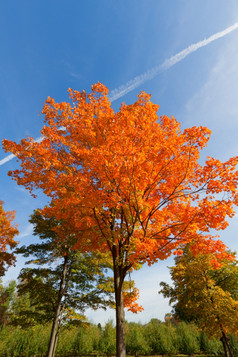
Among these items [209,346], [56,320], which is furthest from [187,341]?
[56,320]

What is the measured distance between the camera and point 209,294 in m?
12.3

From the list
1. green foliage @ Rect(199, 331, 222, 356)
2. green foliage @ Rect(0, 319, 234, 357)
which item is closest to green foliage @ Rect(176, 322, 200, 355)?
green foliage @ Rect(0, 319, 234, 357)

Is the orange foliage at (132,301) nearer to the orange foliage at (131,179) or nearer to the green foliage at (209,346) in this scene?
the orange foliage at (131,179)

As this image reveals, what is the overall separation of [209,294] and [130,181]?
1161cm

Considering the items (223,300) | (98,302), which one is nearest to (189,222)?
(223,300)

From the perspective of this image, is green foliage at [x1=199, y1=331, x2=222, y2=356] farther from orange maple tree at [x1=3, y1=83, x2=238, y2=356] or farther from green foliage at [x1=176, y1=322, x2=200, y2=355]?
orange maple tree at [x1=3, y1=83, x2=238, y2=356]

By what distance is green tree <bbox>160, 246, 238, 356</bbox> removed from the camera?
11477 millimetres

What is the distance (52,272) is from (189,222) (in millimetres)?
10987

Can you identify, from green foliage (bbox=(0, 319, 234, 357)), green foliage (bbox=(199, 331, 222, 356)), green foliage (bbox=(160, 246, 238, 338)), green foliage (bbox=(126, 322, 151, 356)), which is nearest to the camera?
green foliage (bbox=(160, 246, 238, 338))

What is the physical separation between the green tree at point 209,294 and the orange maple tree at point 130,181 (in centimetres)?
633

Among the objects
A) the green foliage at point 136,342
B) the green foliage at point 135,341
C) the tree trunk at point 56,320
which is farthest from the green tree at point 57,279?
the green foliage at point 136,342

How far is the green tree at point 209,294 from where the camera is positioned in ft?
37.7

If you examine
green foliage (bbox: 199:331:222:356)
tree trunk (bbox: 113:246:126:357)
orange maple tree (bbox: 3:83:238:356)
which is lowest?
green foliage (bbox: 199:331:222:356)

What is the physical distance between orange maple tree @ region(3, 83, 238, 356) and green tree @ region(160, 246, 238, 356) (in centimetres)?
633
